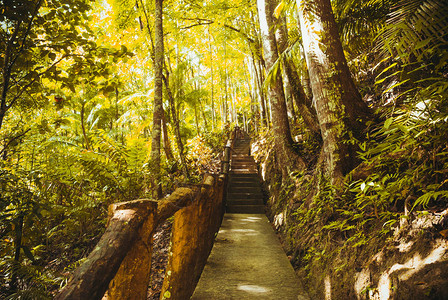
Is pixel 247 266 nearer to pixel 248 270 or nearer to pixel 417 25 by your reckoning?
pixel 248 270

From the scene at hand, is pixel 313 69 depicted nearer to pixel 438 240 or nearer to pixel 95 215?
pixel 438 240

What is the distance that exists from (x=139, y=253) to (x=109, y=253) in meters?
0.44

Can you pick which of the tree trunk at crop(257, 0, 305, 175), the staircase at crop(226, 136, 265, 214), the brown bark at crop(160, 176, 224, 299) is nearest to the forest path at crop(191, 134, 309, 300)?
the brown bark at crop(160, 176, 224, 299)

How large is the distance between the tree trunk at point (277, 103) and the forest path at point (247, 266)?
1.70m

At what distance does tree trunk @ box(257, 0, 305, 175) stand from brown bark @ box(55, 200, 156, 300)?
4.46 m

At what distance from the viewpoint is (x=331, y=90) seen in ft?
11.1

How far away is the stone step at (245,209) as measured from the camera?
7484mm

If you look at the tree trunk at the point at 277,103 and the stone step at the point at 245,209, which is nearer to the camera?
the tree trunk at the point at 277,103

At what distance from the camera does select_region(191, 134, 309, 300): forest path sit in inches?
117

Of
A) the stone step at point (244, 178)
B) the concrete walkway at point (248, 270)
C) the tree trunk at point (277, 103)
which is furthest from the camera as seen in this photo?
the stone step at point (244, 178)

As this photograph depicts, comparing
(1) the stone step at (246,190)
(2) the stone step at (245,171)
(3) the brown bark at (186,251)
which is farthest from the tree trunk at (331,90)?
(2) the stone step at (245,171)

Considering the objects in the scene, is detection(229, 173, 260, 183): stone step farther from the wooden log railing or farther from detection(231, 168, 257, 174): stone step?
the wooden log railing

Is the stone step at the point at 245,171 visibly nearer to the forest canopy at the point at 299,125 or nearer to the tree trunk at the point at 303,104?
the forest canopy at the point at 299,125

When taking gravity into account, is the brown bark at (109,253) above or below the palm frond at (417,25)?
below
